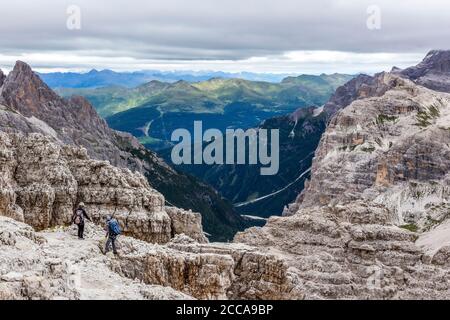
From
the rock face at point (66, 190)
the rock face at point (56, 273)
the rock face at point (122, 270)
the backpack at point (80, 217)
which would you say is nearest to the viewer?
the rock face at point (56, 273)

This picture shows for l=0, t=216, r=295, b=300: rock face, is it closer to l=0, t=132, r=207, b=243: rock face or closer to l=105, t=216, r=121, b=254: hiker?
l=105, t=216, r=121, b=254: hiker

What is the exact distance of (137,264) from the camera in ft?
180

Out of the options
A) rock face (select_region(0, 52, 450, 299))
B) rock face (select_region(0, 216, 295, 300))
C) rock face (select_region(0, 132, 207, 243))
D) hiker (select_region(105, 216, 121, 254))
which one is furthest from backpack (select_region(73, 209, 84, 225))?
rock face (select_region(0, 132, 207, 243))

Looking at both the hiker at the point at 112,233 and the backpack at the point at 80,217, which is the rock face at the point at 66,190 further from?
the hiker at the point at 112,233

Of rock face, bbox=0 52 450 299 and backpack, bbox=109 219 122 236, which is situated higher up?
backpack, bbox=109 219 122 236

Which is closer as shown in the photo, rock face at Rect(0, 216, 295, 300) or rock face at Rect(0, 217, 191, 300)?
rock face at Rect(0, 217, 191, 300)

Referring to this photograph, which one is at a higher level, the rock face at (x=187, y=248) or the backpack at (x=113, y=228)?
the backpack at (x=113, y=228)

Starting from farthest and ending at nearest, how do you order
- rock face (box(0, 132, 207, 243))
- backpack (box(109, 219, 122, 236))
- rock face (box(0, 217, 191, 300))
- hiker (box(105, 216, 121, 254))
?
rock face (box(0, 132, 207, 243))
hiker (box(105, 216, 121, 254))
backpack (box(109, 219, 122, 236))
rock face (box(0, 217, 191, 300))

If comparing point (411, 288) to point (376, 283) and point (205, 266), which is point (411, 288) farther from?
point (205, 266)

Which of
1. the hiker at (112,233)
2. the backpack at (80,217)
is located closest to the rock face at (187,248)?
the hiker at (112,233)

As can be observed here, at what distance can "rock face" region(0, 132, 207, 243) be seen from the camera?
76562mm

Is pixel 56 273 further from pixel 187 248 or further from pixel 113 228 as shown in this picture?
pixel 187 248

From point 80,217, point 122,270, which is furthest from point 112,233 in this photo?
point 80,217

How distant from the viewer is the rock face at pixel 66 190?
7656 centimetres
